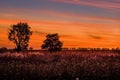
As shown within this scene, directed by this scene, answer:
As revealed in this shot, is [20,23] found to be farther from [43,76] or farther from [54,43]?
[43,76]

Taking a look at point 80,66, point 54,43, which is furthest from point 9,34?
point 80,66

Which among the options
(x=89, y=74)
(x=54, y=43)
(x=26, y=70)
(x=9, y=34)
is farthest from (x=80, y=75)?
(x=54, y=43)

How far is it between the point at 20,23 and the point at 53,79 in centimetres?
7445

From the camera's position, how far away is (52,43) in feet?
344

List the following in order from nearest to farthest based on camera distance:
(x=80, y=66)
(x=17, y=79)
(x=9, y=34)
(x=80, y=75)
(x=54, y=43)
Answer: (x=17, y=79)
(x=80, y=75)
(x=80, y=66)
(x=9, y=34)
(x=54, y=43)

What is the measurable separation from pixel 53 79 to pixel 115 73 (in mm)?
3969

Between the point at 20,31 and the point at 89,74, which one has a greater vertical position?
the point at 20,31

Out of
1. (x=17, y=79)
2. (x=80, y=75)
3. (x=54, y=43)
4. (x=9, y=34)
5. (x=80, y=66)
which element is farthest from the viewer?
(x=54, y=43)

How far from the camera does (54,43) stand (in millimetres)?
104750

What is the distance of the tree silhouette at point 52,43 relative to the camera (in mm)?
103950

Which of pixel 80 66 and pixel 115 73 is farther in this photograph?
pixel 80 66

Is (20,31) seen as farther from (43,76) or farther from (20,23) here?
(43,76)

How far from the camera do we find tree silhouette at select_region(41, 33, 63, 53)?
103950 mm

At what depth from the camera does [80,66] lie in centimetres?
2398
